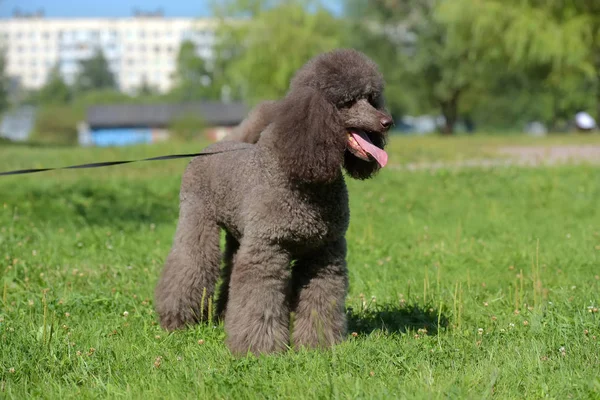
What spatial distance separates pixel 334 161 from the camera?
14.9 ft

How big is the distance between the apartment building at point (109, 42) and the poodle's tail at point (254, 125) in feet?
483

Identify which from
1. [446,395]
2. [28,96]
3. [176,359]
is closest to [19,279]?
[176,359]

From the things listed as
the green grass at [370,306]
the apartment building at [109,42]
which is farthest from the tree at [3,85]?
the apartment building at [109,42]

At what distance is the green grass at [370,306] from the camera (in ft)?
13.3

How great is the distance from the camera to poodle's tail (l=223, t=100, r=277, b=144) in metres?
5.64

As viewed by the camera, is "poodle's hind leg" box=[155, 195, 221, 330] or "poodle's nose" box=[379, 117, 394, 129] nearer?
"poodle's nose" box=[379, 117, 394, 129]

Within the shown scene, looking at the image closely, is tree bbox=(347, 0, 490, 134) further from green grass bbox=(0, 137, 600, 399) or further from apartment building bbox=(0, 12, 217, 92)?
apartment building bbox=(0, 12, 217, 92)

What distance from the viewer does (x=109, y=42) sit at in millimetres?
153125

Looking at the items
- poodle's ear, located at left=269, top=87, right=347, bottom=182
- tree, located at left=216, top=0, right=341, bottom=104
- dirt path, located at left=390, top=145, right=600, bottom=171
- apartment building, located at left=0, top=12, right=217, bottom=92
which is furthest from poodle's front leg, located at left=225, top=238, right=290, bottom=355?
apartment building, located at left=0, top=12, right=217, bottom=92

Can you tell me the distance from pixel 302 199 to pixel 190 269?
126cm

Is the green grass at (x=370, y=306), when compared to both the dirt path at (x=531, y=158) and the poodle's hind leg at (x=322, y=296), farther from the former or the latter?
the dirt path at (x=531, y=158)

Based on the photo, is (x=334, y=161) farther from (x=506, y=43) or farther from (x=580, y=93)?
(x=580, y=93)

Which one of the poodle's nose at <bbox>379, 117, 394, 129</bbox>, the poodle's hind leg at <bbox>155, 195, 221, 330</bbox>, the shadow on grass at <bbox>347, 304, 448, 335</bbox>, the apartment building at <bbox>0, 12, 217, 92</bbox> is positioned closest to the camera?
the poodle's nose at <bbox>379, 117, 394, 129</bbox>

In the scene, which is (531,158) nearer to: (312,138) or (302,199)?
(302,199)
